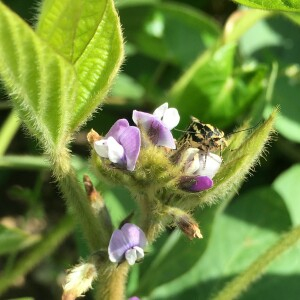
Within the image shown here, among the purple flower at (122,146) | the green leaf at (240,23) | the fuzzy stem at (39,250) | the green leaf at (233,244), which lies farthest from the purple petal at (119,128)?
the green leaf at (240,23)

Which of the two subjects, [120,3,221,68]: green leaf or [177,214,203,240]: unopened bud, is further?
[120,3,221,68]: green leaf

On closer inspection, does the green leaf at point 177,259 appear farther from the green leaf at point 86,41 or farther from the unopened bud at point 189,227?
the green leaf at point 86,41

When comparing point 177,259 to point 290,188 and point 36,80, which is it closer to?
point 290,188

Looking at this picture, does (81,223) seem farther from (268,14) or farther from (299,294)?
A: (268,14)

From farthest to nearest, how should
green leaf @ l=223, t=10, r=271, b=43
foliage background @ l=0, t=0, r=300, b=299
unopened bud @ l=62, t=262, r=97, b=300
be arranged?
green leaf @ l=223, t=10, r=271, b=43, foliage background @ l=0, t=0, r=300, b=299, unopened bud @ l=62, t=262, r=97, b=300

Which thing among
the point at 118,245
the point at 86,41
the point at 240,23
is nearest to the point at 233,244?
the point at 240,23

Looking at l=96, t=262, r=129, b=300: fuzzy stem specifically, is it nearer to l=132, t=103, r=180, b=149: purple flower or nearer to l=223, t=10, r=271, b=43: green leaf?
l=132, t=103, r=180, b=149: purple flower

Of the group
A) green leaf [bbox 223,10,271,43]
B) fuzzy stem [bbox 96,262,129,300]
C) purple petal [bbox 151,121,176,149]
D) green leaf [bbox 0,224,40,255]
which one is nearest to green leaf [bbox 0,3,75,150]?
purple petal [bbox 151,121,176,149]
